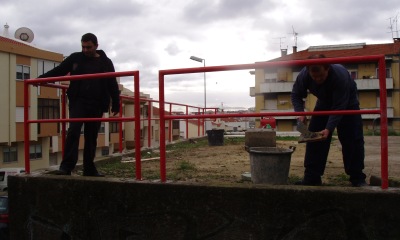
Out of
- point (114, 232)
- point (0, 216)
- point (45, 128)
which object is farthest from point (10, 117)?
point (114, 232)

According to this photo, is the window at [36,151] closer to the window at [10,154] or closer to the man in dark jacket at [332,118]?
the window at [10,154]

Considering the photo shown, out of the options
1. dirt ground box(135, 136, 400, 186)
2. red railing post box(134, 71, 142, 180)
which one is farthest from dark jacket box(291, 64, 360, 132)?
red railing post box(134, 71, 142, 180)

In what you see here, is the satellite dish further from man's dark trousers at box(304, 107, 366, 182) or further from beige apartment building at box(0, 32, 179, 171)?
man's dark trousers at box(304, 107, 366, 182)

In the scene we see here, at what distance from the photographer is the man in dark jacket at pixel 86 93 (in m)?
3.90

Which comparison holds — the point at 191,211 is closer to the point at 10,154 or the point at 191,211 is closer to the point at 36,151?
the point at 10,154

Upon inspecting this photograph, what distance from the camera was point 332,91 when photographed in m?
3.37

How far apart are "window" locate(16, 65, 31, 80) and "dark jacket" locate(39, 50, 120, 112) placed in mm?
27705

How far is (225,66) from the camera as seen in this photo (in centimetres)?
297

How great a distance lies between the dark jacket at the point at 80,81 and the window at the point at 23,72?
90.9ft

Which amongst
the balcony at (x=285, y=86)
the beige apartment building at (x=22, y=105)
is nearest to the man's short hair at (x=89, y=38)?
the beige apartment building at (x=22, y=105)

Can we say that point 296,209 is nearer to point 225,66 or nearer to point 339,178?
point 225,66

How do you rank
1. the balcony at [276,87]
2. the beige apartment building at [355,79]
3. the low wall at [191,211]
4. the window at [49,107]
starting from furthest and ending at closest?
the balcony at [276,87]
the beige apartment building at [355,79]
the window at [49,107]
the low wall at [191,211]

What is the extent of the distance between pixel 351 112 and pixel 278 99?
44026mm

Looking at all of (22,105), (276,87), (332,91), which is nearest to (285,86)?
(276,87)
